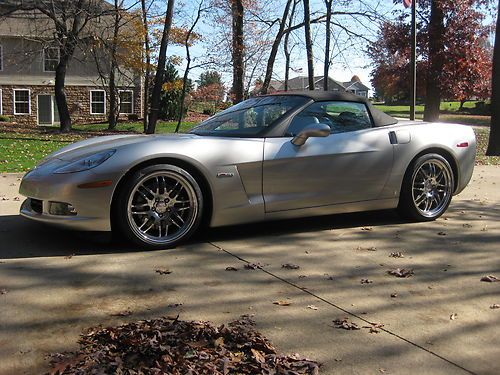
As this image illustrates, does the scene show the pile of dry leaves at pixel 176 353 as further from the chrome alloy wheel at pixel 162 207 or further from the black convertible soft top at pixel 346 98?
the black convertible soft top at pixel 346 98

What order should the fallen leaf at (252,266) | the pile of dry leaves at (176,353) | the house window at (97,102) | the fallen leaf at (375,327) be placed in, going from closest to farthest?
1. the pile of dry leaves at (176,353)
2. the fallen leaf at (375,327)
3. the fallen leaf at (252,266)
4. the house window at (97,102)

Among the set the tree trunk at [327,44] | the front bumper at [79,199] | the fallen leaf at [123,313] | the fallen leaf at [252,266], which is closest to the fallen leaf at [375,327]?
the fallen leaf at [252,266]

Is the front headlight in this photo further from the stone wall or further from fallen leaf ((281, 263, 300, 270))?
the stone wall

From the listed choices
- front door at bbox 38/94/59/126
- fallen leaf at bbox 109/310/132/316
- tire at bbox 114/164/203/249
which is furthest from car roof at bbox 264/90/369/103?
front door at bbox 38/94/59/126

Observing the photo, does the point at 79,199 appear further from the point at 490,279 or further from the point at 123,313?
the point at 490,279

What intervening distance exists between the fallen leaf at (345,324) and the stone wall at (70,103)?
32286 millimetres

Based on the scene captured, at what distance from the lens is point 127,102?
3444cm

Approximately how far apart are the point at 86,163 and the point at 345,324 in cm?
245

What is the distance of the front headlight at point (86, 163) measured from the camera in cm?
434

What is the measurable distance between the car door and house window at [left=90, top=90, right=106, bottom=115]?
100 feet

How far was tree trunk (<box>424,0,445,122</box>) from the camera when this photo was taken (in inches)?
794

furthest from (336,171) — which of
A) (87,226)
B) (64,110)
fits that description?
(64,110)

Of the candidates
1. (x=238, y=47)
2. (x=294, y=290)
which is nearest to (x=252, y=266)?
(x=294, y=290)

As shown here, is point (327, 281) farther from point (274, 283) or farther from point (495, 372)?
point (495, 372)
